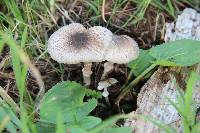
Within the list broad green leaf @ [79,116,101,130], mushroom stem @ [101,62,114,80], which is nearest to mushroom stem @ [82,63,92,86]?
mushroom stem @ [101,62,114,80]

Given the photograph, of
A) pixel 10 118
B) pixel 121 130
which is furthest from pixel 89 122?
pixel 10 118

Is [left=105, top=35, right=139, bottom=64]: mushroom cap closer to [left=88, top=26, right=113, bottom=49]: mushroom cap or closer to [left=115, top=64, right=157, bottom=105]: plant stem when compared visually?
[left=88, top=26, right=113, bottom=49]: mushroom cap

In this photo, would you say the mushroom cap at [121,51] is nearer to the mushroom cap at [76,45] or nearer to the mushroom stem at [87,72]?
the mushroom cap at [76,45]

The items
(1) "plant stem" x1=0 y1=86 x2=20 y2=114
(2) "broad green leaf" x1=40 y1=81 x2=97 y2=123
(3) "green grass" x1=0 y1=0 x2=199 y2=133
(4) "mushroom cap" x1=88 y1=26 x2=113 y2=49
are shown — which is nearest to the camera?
(2) "broad green leaf" x1=40 y1=81 x2=97 y2=123

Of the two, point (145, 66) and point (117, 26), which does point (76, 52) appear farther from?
point (117, 26)

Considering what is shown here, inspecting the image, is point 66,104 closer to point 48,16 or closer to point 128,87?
point 128,87

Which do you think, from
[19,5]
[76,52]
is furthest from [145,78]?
[19,5]
